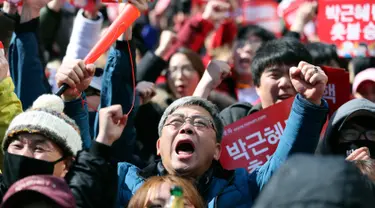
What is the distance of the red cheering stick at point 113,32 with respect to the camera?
15.4 feet

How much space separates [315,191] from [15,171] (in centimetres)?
203

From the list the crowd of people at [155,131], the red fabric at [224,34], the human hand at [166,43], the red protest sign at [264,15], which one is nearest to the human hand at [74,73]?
the crowd of people at [155,131]

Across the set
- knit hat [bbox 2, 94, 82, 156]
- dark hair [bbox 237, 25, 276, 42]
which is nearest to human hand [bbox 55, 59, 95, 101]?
knit hat [bbox 2, 94, 82, 156]

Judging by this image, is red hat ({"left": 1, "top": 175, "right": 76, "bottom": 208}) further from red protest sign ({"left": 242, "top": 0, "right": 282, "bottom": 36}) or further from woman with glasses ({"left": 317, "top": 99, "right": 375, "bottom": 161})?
red protest sign ({"left": 242, "top": 0, "right": 282, "bottom": 36})

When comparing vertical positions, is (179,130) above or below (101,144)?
below

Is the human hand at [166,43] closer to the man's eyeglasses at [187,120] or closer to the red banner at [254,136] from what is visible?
the red banner at [254,136]

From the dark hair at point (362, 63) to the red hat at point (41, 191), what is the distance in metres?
4.57

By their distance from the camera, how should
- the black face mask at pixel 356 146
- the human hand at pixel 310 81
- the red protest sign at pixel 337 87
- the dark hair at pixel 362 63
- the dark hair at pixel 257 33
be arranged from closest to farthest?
the human hand at pixel 310 81, the black face mask at pixel 356 146, the red protest sign at pixel 337 87, the dark hair at pixel 362 63, the dark hair at pixel 257 33

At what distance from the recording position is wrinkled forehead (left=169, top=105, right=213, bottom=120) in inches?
184

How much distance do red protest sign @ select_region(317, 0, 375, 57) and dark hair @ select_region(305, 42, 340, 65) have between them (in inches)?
5.4

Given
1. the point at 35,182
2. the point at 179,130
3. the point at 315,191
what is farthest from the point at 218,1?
the point at 315,191

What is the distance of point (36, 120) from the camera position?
13.3 ft

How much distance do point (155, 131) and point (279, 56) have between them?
1.10 meters

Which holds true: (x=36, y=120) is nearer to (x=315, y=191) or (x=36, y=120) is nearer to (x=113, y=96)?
(x=113, y=96)
